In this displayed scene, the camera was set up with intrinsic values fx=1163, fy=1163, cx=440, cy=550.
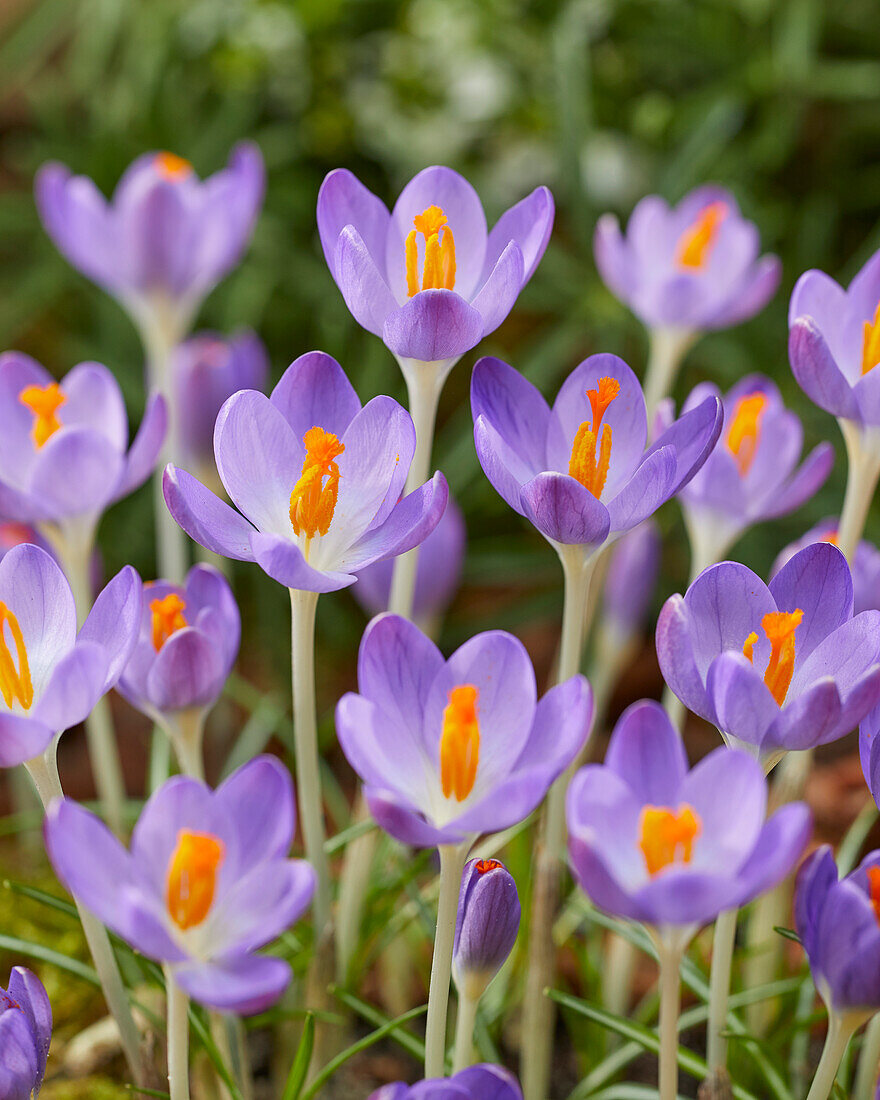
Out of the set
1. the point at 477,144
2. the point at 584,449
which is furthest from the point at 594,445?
the point at 477,144

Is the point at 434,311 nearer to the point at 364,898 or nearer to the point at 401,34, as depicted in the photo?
the point at 364,898

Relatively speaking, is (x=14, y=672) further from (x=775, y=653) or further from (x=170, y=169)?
(x=170, y=169)

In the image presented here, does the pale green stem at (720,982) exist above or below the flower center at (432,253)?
below

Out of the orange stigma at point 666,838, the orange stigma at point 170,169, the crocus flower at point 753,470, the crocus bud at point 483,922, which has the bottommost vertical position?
Answer: the crocus bud at point 483,922

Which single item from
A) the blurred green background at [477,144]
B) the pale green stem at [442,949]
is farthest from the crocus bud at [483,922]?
the blurred green background at [477,144]

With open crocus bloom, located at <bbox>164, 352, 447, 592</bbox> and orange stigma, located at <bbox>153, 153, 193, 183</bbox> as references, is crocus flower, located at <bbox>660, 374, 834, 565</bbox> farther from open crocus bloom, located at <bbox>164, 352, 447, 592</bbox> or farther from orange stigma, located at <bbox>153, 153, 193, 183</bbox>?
orange stigma, located at <bbox>153, 153, 193, 183</bbox>

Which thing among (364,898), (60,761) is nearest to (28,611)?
(364,898)

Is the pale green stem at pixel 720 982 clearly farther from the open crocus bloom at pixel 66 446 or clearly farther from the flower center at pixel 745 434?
the open crocus bloom at pixel 66 446

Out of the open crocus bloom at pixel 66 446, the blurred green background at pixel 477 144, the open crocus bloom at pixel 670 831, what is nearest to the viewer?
the open crocus bloom at pixel 670 831
